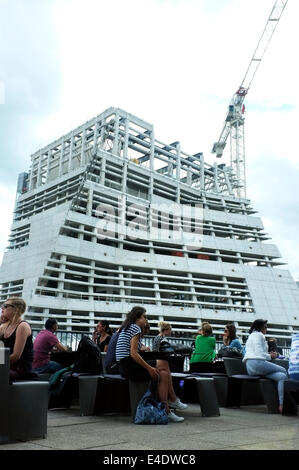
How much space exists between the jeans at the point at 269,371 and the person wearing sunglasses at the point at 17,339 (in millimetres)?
3742

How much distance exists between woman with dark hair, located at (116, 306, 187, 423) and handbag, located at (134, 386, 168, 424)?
18 centimetres

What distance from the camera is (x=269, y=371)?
685cm

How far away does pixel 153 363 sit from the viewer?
5902 millimetres

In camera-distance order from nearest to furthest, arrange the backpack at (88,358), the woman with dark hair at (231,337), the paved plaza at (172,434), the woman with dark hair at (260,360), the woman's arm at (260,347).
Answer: the paved plaza at (172,434) → the backpack at (88,358) → the woman with dark hair at (260,360) → the woman's arm at (260,347) → the woman with dark hair at (231,337)

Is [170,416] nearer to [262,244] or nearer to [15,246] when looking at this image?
[15,246]

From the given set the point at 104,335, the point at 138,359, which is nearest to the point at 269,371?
the point at 138,359

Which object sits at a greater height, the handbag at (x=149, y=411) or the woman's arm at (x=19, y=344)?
the woman's arm at (x=19, y=344)

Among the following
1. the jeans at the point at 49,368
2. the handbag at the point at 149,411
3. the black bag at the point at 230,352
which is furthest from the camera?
the black bag at the point at 230,352

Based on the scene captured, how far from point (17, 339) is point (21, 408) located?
2.28 ft

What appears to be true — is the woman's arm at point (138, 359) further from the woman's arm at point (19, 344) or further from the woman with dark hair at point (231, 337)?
the woman with dark hair at point (231, 337)

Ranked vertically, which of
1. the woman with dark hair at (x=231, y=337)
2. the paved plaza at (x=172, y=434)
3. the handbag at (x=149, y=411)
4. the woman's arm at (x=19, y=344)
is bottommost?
the paved plaza at (x=172, y=434)

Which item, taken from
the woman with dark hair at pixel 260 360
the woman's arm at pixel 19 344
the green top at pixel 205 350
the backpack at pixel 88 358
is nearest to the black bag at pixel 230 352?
the green top at pixel 205 350

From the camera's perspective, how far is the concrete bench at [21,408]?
414 cm
